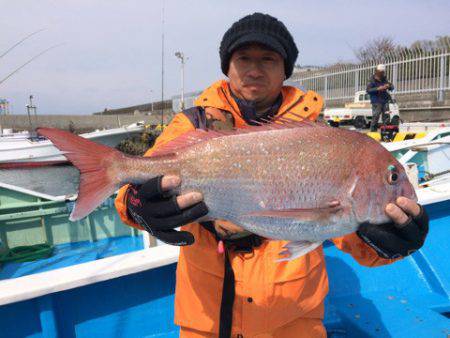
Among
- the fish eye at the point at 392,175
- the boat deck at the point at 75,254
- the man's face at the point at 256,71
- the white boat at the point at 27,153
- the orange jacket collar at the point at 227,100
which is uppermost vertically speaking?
the man's face at the point at 256,71

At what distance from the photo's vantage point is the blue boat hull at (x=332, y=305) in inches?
92.7

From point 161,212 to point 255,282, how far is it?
602 millimetres

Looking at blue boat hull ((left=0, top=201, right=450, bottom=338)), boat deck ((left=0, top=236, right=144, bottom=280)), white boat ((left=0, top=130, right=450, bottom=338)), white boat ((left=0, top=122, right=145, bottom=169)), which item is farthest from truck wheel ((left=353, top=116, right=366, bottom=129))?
blue boat hull ((left=0, top=201, right=450, bottom=338))

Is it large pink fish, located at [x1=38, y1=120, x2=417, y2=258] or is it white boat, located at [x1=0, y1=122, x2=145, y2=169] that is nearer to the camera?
large pink fish, located at [x1=38, y1=120, x2=417, y2=258]

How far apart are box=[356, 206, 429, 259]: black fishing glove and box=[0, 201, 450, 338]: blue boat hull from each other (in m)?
1.00

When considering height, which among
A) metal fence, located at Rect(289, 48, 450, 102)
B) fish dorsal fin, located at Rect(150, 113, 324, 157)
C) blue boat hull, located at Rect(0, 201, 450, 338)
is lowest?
blue boat hull, located at Rect(0, 201, 450, 338)

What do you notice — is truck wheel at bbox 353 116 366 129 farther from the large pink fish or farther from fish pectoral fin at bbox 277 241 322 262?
fish pectoral fin at bbox 277 241 322 262

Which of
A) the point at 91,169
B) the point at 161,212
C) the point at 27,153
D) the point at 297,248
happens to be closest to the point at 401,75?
the point at 27,153

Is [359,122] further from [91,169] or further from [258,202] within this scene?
[91,169]

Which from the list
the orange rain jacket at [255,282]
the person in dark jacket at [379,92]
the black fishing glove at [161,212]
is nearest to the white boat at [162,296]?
the orange rain jacket at [255,282]

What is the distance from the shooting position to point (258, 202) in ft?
5.09

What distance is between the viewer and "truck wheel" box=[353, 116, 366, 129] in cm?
1720

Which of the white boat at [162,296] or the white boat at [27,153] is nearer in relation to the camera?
the white boat at [162,296]

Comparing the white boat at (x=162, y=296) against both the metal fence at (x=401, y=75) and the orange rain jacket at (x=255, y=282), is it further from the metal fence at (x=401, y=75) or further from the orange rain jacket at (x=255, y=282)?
the metal fence at (x=401, y=75)
